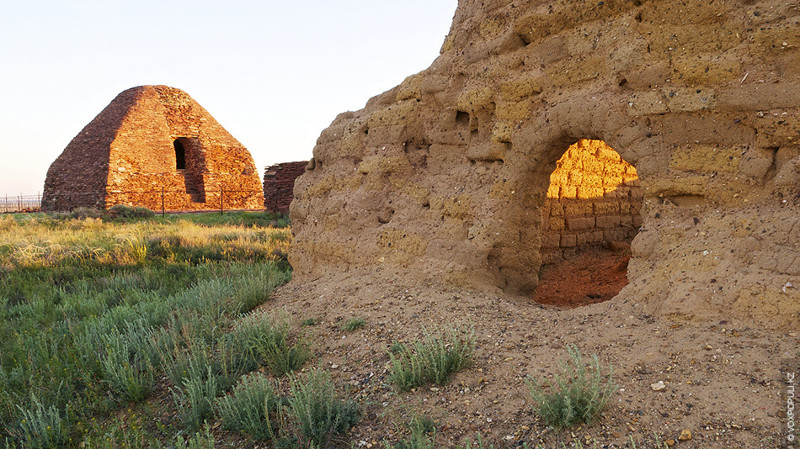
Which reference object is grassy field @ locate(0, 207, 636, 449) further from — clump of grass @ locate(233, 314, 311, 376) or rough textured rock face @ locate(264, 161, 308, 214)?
rough textured rock face @ locate(264, 161, 308, 214)

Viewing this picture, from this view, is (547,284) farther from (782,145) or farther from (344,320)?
(782,145)

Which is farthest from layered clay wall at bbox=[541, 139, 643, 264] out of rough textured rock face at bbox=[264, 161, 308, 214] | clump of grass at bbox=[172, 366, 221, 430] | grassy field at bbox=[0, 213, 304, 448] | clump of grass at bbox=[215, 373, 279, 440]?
rough textured rock face at bbox=[264, 161, 308, 214]

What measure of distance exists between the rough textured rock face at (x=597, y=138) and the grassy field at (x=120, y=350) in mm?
1430

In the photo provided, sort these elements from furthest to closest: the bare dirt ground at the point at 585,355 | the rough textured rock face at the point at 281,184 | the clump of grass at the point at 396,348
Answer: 1. the rough textured rock face at the point at 281,184
2. the clump of grass at the point at 396,348
3. the bare dirt ground at the point at 585,355

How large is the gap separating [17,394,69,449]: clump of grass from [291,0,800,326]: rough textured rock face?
9.10 feet

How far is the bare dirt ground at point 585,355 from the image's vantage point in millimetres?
2230

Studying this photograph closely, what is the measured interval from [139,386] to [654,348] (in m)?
3.33

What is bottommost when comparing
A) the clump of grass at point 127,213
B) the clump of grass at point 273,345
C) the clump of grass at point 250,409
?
the clump of grass at point 250,409

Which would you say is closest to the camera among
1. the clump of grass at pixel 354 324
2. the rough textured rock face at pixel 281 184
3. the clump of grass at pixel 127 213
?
the clump of grass at pixel 354 324

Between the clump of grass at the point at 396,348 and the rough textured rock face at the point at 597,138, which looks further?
the clump of grass at the point at 396,348

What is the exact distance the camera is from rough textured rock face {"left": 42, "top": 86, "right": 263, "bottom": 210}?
888 inches

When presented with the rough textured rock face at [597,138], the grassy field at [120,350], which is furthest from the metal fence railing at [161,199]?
the rough textured rock face at [597,138]

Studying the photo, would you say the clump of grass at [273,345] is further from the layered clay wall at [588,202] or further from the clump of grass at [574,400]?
the layered clay wall at [588,202]

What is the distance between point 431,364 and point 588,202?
4577 millimetres
